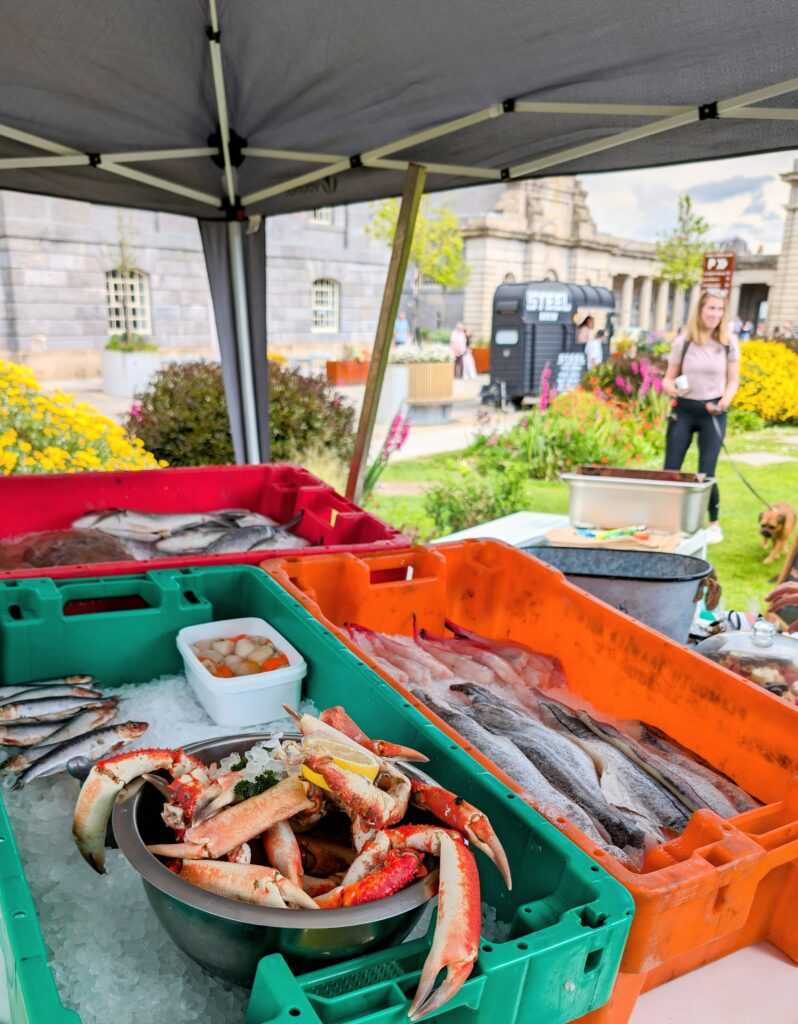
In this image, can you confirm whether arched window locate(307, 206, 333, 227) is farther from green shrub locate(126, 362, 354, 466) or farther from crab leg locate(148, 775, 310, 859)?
crab leg locate(148, 775, 310, 859)

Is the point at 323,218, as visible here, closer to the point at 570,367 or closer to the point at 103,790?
the point at 570,367

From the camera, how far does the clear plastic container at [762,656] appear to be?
6.95 ft

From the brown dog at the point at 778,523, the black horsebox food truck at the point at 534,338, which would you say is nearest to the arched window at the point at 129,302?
the black horsebox food truck at the point at 534,338

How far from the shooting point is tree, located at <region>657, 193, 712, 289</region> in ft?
69.9

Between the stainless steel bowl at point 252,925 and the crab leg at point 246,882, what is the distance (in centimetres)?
2

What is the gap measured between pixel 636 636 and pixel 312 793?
1135mm

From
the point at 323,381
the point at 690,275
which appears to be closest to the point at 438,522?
the point at 323,381

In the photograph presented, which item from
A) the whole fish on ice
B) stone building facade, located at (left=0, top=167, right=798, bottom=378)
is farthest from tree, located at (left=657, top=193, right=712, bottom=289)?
the whole fish on ice

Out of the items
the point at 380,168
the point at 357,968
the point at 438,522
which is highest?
the point at 380,168

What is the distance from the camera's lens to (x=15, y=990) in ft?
3.31

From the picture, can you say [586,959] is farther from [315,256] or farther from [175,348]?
[315,256]

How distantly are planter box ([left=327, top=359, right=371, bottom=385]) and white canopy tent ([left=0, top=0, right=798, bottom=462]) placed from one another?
13332mm

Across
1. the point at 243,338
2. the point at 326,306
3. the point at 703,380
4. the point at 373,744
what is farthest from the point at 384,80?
the point at 326,306

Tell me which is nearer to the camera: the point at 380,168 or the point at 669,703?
the point at 669,703
